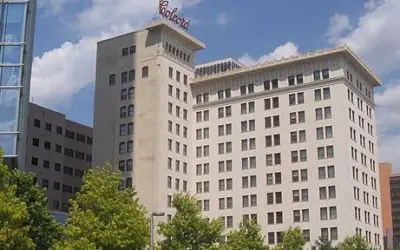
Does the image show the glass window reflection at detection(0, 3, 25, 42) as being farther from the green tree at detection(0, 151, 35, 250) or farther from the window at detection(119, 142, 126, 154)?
the green tree at detection(0, 151, 35, 250)

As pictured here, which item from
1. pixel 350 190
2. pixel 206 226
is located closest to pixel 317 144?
pixel 350 190

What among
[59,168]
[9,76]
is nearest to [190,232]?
[9,76]

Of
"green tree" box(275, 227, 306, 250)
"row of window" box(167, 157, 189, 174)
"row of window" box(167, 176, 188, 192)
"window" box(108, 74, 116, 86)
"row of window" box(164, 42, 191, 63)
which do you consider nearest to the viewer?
"green tree" box(275, 227, 306, 250)

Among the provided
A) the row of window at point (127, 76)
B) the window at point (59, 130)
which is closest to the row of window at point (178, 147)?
the row of window at point (127, 76)

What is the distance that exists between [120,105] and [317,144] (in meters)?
33.4

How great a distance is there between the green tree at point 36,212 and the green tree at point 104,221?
132 centimetres

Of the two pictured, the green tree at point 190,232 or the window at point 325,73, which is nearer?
the green tree at point 190,232

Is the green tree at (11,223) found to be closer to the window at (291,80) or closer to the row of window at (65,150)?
the window at (291,80)

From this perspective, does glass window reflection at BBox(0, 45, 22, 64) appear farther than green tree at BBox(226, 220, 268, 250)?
Yes

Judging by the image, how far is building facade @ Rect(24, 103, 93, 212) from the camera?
118 meters

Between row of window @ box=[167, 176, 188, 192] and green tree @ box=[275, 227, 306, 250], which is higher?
row of window @ box=[167, 176, 188, 192]

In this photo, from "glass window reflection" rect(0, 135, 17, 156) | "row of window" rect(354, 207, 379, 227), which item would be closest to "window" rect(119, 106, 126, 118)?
"glass window reflection" rect(0, 135, 17, 156)

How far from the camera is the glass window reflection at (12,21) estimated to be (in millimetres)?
77250

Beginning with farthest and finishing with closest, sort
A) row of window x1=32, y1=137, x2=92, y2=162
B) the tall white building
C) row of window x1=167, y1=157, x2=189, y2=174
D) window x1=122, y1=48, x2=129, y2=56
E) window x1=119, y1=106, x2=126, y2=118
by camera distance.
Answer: row of window x1=32, y1=137, x2=92, y2=162 < window x1=122, y1=48, x2=129, y2=56 < window x1=119, y1=106, x2=126, y2=118 < row of window x1=167, y1=157, x2=189, y2=174 < the tall white building
